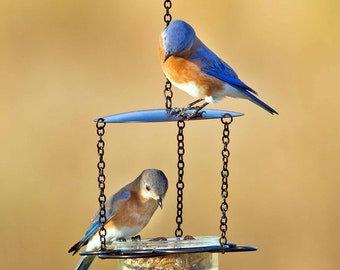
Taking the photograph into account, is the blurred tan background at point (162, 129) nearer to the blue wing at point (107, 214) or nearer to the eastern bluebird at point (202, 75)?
the blue wing at point (107, 214)

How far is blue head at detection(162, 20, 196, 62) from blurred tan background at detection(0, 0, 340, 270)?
3.15m

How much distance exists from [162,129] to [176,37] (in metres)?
3.68

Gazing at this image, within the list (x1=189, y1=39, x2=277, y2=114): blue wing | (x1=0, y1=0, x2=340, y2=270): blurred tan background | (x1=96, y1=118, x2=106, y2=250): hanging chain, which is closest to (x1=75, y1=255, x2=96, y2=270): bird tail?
(x1=96, y1=118, x2=106, y2=250): hanging chain

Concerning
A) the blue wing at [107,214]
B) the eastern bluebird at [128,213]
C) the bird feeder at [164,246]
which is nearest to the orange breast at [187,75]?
the bird feeder at [164,246]

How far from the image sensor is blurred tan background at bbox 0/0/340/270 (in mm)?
11445

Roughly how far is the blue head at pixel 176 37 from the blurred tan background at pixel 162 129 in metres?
3.15

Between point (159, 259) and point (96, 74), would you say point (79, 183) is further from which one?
point (159, 259)

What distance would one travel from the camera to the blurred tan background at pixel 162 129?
451 inches

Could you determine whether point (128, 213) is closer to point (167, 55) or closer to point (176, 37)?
point (167, 55)

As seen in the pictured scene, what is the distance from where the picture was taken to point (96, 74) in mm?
11828

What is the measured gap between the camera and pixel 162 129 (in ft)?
38.7

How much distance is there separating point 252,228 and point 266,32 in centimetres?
189

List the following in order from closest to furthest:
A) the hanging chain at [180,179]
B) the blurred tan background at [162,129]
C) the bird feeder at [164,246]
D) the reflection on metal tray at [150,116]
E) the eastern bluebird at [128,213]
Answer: the reflection on metal tray at [150,116], the bird feeder at [164,246], the hanging chain at [180,179], the eastern bluebird at [128,213], the blurred tan background at [162,129]
